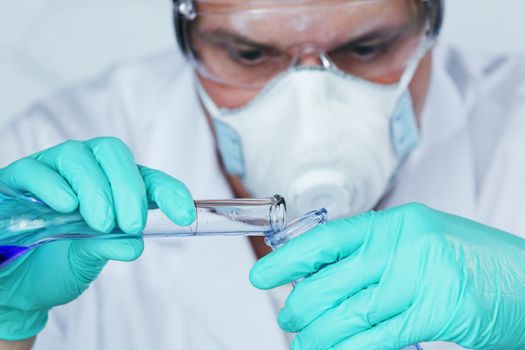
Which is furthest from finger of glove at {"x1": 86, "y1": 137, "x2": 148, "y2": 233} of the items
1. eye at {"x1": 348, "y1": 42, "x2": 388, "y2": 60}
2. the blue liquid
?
eye at {"x1": 348, "y1": 42, "x2": 388, "y2": 60}

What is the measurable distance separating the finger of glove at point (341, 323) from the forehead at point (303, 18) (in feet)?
1.66

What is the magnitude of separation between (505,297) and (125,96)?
1.02m

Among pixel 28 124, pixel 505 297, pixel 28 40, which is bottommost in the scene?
pixel 505 297

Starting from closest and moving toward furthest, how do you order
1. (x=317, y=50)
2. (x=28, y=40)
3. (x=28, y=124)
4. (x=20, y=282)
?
(x=20, y=282) < (x=317, y=50) < (x=28, y=124) < (x=28, y=40)

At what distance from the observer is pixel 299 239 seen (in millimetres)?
1358

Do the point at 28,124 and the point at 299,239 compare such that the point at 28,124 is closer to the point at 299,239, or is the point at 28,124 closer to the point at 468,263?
the point at 299,239

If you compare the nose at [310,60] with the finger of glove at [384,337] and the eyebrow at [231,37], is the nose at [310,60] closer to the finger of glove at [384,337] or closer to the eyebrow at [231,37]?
the eyebrow at [231,37]

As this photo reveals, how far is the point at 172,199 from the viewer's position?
1.34m

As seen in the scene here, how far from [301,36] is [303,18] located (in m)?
0.03

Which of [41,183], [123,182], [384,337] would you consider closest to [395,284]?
[384,337]

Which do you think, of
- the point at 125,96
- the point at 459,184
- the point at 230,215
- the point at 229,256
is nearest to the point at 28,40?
the point at 125,96

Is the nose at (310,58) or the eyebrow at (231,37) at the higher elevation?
the eyebrow at (231,37)

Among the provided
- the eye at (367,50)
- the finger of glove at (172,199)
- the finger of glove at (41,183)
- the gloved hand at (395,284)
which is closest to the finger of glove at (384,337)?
the gloved hand at (395,284)

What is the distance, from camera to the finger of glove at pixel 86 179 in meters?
1.33
